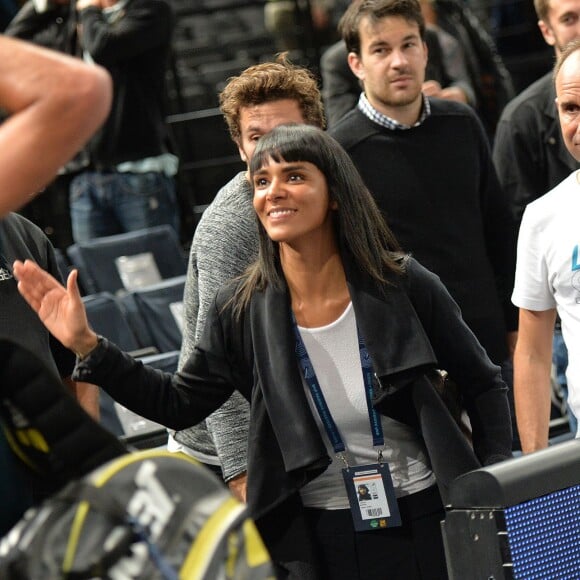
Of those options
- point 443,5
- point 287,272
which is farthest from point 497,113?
point 287,272

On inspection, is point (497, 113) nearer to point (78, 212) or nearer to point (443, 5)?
point (443, 5)

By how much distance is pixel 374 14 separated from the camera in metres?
4.80

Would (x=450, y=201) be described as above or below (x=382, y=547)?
above

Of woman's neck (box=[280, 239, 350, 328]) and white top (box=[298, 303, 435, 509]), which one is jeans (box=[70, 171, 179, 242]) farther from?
white top (box=[298, 303, 435, 509])

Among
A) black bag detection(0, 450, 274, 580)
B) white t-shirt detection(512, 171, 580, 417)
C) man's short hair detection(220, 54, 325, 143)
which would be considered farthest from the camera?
man's short hair detection(220, 54, 325, 143)

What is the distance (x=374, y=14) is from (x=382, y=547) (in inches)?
91.8

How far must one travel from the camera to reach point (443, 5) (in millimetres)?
8547

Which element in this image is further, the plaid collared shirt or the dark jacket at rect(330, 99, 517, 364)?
the plaid collared shirt

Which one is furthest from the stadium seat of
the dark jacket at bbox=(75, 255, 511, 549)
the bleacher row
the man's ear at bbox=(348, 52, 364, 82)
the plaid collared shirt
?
the dark jacket at bbox=(75, 255, 511, 549)

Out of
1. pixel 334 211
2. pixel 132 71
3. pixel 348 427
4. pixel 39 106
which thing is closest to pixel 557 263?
pixel 334 211

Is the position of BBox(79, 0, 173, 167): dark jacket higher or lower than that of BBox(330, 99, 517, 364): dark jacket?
higher

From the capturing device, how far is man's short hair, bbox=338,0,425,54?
4789 mm

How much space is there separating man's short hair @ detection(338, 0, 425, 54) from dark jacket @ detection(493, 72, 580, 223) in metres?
0.52

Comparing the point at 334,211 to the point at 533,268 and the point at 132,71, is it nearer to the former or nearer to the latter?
the point at 533,268
